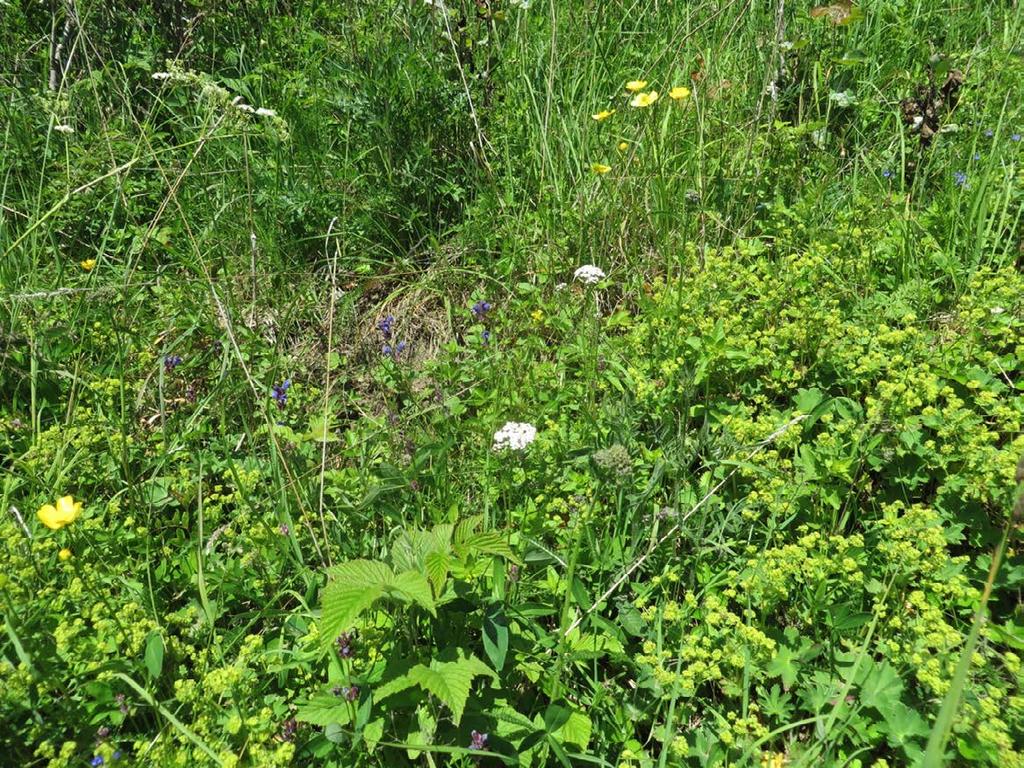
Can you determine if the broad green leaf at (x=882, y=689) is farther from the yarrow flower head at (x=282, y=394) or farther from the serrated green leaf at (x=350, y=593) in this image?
the yarrow flower head at (x=282, y=394)

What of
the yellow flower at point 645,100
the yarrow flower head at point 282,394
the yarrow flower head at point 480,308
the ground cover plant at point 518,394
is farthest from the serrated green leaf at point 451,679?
the yellow flower at point 645,100

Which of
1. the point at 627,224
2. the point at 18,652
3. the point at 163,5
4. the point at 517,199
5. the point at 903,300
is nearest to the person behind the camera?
the point at 18,652

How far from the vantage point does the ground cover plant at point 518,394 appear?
1.56 m

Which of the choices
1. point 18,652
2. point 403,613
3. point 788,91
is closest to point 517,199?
point 788,91

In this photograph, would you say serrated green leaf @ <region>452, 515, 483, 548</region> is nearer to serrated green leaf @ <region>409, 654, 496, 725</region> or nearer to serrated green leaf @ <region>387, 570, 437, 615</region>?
serrated green leaf @ <region>387, 570, 437, 615</region>

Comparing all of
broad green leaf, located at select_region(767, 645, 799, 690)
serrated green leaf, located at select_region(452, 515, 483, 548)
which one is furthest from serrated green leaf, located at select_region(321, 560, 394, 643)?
broad green leaf, located at select_region(767, 645, 799, 690)

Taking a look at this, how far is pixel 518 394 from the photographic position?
233cm

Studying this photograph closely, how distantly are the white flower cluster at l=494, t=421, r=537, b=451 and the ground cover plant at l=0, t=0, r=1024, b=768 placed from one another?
0.04 ft

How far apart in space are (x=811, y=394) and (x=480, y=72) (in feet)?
7.00

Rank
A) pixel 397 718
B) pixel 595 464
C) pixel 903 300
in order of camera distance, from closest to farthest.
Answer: pixel 397 718 < pixel 595 464 < pixel 903 300

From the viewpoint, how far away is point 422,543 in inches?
62.4

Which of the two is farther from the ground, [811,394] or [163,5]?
[163,5]

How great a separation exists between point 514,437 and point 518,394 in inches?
13.8

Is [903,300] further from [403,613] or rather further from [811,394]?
[403,613]
